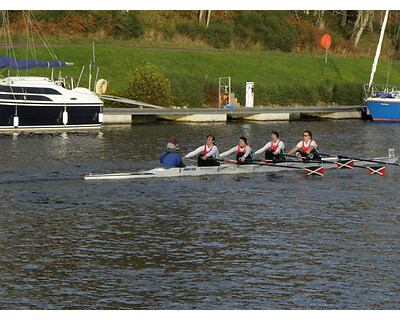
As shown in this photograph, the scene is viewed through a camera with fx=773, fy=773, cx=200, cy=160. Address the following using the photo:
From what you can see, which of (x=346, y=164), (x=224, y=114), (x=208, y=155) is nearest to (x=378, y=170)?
(x=346, y=164)

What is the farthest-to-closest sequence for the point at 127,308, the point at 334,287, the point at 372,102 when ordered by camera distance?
the point at 372,102 < the point at 334,287 < the point at 127,308

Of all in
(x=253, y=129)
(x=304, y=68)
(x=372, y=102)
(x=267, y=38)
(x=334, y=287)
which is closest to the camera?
(x=334, y=287)

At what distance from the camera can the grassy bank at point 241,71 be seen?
66.1 meters

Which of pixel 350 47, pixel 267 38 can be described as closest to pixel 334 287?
pixel 267 38

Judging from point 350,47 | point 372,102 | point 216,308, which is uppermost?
point 350,47

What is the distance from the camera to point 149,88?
2429 inches

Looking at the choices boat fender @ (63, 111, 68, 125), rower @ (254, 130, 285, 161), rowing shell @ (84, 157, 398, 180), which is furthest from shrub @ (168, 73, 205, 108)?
rower @ (254, 130, 285, 161)

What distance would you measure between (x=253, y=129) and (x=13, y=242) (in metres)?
36.0

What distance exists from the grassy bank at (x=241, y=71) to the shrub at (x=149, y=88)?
1.32 metres

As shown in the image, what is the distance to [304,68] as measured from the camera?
3255 inches

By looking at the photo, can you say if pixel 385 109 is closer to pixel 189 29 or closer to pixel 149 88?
pixel 149 88

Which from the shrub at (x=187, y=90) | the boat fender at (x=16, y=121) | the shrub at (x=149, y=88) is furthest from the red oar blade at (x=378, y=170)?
the shrub at (x=187, y=90)

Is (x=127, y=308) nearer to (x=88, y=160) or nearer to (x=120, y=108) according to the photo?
(x=88, y=160)

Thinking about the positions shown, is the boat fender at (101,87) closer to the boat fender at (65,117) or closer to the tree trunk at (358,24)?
the boat fender at (65,117)
